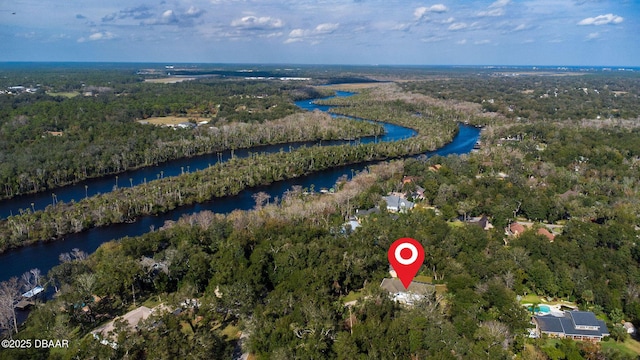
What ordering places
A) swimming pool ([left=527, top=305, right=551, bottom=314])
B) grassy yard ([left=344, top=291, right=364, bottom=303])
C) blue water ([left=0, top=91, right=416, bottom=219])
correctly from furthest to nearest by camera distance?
blue water ([left=0, top=91, right=416, bottom=219]) < grassy yard ([left=344, top=291, right=364, bottom=303]) < swimming pool ([left=527, top=305, right=551, bottom=314])

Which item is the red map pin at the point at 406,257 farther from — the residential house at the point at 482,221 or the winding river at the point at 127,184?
the winding river at the point at 127,184

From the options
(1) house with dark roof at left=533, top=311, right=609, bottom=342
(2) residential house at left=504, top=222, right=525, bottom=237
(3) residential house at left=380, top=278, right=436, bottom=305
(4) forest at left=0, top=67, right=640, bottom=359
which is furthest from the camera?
(2) residential house at left=504, top=222, right=525, bottom=237

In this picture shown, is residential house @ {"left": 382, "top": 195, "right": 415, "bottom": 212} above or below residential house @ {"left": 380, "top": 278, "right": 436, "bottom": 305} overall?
above

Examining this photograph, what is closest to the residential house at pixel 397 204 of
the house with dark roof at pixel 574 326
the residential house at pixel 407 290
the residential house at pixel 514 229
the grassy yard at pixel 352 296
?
the residential house at pixel 514 229

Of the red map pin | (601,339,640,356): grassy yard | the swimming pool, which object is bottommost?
(601,339,640,356): grassy yard

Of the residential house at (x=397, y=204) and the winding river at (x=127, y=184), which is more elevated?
the residential house at (x=397, y=204)

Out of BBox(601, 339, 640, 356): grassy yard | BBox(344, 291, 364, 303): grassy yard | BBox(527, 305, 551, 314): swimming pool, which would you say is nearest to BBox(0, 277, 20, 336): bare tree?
BBox(344, 291, 364, 303): grassy yard

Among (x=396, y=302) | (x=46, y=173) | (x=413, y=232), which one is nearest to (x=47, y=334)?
(x=396, y=302)

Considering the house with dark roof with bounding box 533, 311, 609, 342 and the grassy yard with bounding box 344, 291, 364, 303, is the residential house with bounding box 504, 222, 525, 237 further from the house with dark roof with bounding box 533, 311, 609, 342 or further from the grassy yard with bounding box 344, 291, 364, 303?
the grassy yard with bounding box 344, 291, 364, 303
